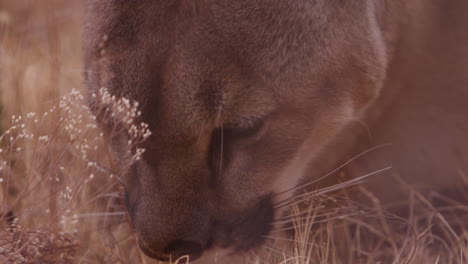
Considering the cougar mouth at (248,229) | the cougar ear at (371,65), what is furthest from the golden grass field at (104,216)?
the cougar ear at (371,65)

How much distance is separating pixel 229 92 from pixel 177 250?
0.51 m

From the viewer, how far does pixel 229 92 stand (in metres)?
2.16

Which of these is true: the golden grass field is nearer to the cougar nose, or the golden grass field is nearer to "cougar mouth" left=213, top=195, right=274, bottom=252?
"cougar mouth" left=213, top=195, right=274, bottom=252

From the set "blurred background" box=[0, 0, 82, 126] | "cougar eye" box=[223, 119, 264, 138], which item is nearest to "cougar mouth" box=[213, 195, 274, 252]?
"cougar eye" box=[223, 119, 264, 138]

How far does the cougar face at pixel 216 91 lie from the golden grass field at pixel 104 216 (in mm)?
110

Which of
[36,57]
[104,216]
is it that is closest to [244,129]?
[104,216]

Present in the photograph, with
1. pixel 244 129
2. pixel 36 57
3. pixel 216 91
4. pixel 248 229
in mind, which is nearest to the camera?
pixel 216 91

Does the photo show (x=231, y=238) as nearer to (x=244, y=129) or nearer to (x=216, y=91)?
(x=244, y=129)

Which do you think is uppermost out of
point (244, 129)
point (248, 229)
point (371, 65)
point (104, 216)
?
point (371, 65)

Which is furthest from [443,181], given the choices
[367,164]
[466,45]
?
[466,45]

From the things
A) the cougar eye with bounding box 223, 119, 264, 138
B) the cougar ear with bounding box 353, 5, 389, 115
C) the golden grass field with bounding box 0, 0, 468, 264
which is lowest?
the golden grass field with bounding box 0, 0, 468, 264

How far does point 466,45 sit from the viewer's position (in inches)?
113

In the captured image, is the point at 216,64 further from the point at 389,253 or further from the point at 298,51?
the point at 389,253

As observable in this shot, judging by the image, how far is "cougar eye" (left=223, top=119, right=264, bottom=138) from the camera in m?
2.21
